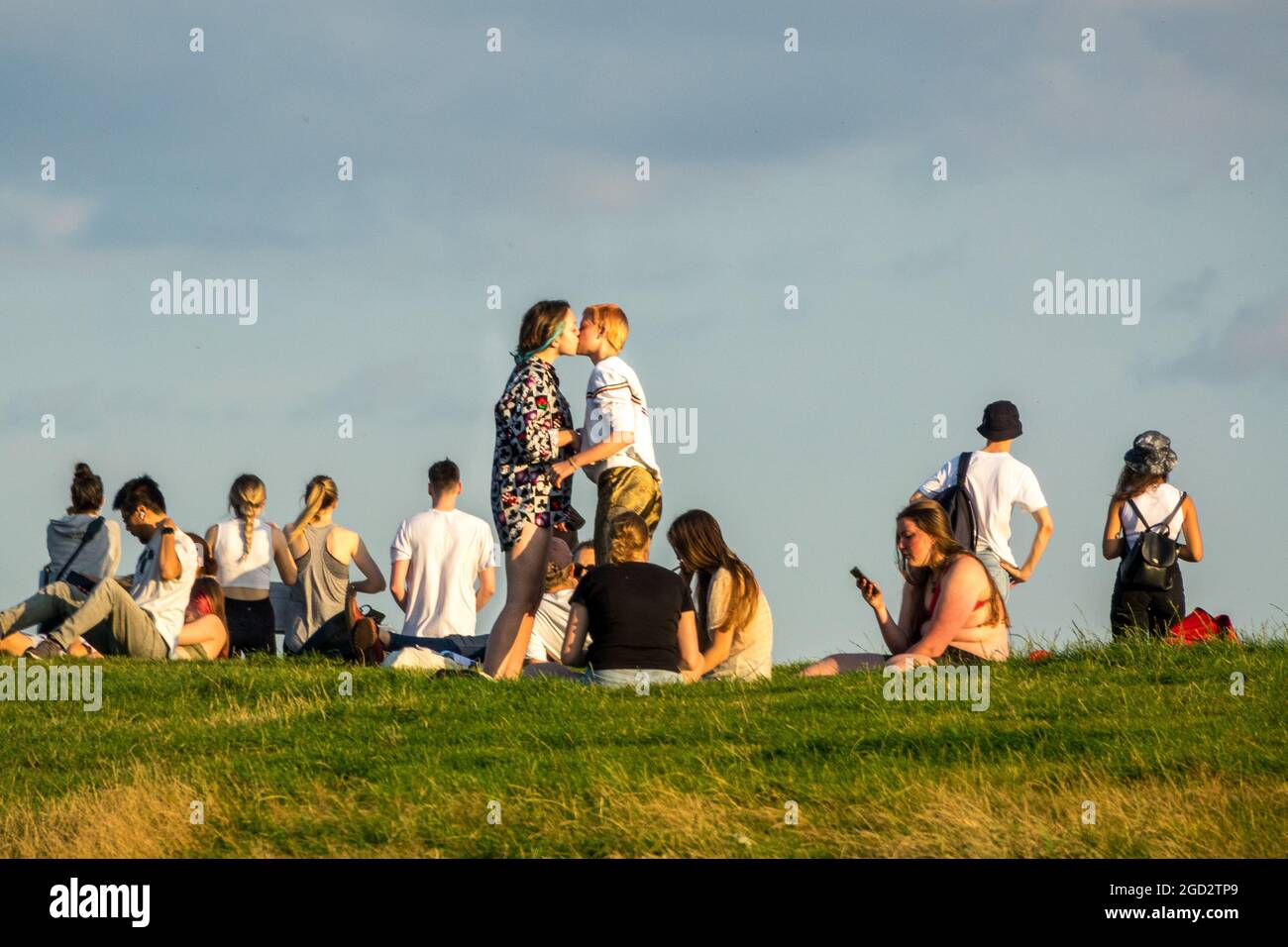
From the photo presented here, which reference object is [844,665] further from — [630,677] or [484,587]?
[484,587]

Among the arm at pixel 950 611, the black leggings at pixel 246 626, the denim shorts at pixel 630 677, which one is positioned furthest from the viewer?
the black leggings at pixel 246 626

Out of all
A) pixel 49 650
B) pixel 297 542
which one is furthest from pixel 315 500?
pixel 49 650

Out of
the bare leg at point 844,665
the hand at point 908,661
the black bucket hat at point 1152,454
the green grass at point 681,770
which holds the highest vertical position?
the black bucket hat at point 1152,454

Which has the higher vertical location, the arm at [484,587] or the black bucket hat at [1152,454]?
the black bucket hat at [1152,454]

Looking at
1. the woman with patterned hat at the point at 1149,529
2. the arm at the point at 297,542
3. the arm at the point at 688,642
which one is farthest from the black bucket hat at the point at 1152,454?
the arm at the point at 297,542

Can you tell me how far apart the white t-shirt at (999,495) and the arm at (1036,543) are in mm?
59

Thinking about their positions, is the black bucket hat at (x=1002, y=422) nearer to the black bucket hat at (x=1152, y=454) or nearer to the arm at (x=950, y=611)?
the black bucket hat at (x=1152, y=454)

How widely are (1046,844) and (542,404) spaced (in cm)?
528

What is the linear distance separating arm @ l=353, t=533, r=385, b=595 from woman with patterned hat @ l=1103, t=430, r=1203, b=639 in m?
6.09

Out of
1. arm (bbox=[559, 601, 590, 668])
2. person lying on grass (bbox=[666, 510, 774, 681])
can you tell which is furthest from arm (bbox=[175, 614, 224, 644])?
person lying on grass (bbox=[666, 510, 774, 681])

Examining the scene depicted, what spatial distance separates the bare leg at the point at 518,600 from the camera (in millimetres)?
11453
